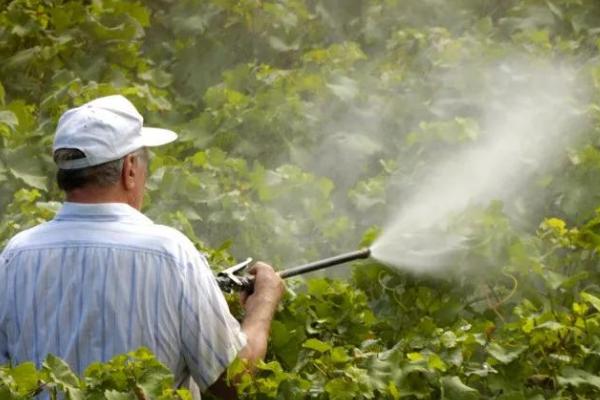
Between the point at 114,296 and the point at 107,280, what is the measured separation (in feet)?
0.15

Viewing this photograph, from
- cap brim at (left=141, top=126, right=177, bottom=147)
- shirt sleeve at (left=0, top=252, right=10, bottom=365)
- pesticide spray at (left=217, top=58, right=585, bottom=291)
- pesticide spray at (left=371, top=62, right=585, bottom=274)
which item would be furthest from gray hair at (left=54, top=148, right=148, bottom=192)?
pesticide spray at (left=371, top=62, right=585, bottom=274)

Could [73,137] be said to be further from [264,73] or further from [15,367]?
[264,73]

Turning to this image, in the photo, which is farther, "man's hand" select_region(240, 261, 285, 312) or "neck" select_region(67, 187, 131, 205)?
"man's hand" select_region(240, 261, 285, 312)

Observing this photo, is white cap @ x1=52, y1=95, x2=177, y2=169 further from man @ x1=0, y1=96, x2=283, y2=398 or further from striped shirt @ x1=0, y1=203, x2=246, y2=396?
striped shirt @ x1=0, y1=203, x2=246, y2=396

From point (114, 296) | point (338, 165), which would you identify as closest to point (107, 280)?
point (114, 296)

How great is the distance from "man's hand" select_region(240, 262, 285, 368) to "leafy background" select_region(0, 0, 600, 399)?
64 millimetres

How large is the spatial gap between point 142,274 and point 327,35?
449 centimetres

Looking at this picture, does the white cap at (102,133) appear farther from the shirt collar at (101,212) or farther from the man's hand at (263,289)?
the man's hand at (263,289)

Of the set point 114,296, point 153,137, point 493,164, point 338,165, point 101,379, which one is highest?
point 153,137

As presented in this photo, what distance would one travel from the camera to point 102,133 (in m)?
3.66

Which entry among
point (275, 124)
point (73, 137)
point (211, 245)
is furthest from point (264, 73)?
point (73, 137)

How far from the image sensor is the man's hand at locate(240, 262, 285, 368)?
12.4 ft

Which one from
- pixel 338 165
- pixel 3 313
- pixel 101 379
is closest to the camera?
pixel 101 379

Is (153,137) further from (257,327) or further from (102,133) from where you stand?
(257,327)
